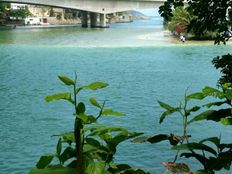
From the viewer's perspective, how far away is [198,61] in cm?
2659

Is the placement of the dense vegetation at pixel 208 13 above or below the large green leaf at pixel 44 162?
above

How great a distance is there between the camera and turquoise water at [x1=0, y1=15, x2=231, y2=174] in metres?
9.36

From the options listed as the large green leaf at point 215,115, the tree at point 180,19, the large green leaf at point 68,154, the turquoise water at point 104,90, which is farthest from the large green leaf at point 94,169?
the tree at point 180,19

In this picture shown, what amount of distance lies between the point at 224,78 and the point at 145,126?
663 centimetres

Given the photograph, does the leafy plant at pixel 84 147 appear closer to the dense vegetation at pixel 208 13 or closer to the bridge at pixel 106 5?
the dense vegetation at pixel 208 13

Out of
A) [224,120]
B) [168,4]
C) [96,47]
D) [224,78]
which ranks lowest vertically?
[96,47]

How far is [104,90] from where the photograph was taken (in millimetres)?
16484

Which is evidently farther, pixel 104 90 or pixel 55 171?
pixel 104 90

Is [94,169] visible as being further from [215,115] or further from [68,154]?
[215,115]

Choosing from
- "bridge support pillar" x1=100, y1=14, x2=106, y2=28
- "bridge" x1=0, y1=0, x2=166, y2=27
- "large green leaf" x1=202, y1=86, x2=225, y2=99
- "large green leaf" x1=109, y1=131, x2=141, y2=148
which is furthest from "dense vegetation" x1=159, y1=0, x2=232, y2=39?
"bridge support pillar" x1=100, y1=14, x2=106, y2=28

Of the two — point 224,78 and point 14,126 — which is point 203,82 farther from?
point 224,78

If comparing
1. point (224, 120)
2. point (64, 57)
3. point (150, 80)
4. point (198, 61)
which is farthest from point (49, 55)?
point (224, 120)

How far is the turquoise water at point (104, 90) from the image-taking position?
9359 mm

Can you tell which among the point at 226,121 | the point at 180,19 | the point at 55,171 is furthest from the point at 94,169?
the point at 180,19
